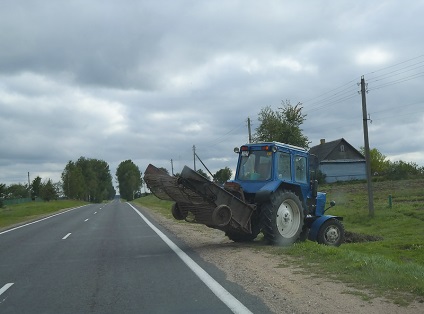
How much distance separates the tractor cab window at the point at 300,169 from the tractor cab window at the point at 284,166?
42cm

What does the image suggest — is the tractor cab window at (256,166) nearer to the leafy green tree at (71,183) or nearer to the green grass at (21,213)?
the green grass at (21,213)

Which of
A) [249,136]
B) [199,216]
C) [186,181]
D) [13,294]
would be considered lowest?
[13,294]

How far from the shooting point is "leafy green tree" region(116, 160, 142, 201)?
16112cm

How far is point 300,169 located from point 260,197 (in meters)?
2.23

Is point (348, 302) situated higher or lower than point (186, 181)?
lower

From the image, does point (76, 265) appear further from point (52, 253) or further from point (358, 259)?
point (358, 259)

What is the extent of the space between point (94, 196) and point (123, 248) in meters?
156

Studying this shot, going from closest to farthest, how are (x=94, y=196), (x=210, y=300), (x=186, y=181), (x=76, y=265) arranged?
1. (x=210, y=300)
2. (x=76, y=265)
3. (x=186, y=181)
4. (x=94, y=196)

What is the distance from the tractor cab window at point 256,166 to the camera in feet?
43.9

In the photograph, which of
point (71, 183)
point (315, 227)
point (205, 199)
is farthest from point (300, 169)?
point (71, 183)

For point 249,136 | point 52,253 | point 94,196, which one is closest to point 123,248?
point 52,253

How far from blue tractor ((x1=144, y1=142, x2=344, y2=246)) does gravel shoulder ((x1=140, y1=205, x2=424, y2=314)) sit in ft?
2.72

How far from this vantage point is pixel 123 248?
14.6m

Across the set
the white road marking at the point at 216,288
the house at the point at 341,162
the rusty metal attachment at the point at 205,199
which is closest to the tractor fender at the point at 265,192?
the rusty metal attachment at the point at 205,199
